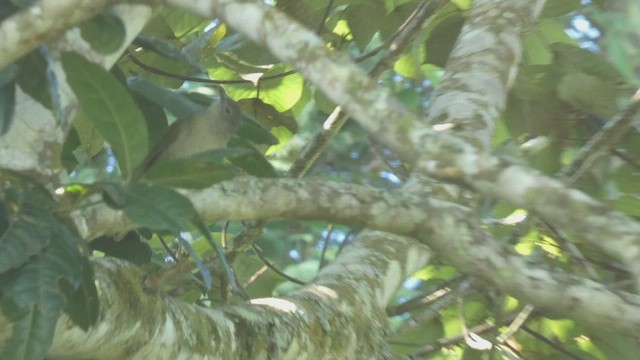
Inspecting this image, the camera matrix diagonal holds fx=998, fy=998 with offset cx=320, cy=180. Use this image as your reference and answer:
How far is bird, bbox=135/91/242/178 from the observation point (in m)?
1.83

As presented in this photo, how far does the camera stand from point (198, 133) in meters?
1.89

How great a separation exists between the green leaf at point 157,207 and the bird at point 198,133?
2.37 feet

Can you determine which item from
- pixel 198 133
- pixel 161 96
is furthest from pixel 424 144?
pixel 198 133

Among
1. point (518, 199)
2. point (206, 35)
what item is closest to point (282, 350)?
point (518, 199)

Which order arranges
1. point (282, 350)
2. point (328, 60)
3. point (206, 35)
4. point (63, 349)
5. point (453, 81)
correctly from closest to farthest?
point (328, 60), point (63, 349), point (282, 350), point (453, 81), point (206, 35)

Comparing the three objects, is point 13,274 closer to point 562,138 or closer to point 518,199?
point 518,199

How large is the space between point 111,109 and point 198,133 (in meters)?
0.73

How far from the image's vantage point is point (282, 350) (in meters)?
1.37

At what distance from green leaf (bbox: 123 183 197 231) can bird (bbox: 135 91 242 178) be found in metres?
0.72

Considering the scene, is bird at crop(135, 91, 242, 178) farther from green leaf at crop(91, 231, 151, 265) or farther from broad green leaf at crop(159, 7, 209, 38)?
A: green leaf at crop(91, 231, 151, 265)

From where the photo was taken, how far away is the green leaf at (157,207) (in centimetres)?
103

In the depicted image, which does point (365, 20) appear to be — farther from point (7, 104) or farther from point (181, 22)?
point (7, 104)

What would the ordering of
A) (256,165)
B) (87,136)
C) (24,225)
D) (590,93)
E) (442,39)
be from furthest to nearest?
(442,39) → (590,93) → (87,136) → (256,165) → (24,225)

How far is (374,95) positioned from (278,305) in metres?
0.55
